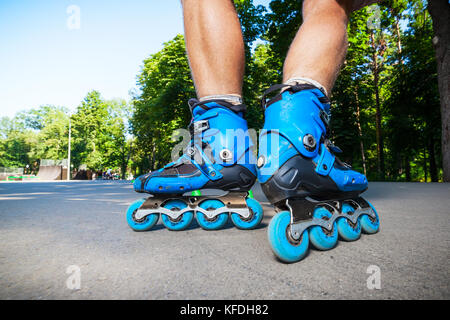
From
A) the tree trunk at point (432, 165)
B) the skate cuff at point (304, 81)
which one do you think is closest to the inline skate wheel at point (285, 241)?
the skate cuff at point (304, 81)

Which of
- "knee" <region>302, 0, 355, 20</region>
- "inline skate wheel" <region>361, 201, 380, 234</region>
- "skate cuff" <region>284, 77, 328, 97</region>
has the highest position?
"knee" <region>302, 0, 355, 20</region>

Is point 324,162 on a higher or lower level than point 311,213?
higher

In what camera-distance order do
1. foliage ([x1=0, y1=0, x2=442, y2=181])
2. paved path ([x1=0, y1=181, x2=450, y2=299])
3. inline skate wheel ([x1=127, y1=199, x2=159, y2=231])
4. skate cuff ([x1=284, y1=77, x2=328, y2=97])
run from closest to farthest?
1. paved path ([x1=0, y1=181, x2=450, y2=299])
2. skate cuff ([x1=284, y1=77, x2=328, y2=97])
3. inline skate wheel ([x1=127, y1=199, x2=159, y2=231])
4. foliage ([x1=0, y1=0, x2=442, y2=181])

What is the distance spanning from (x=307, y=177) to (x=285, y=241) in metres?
0.23

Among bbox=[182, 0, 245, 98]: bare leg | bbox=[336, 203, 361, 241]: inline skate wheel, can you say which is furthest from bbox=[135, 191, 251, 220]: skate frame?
bbox=[182, 0, 245, 98]: bare leg

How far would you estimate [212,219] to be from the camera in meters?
0.98

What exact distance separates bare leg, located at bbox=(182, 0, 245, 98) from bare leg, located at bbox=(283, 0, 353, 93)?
0.25 meters

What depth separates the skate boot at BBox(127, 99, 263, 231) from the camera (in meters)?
0.97

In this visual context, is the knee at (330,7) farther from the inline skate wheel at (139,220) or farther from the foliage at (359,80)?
the foliage at (359,80)

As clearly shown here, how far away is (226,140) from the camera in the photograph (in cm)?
100

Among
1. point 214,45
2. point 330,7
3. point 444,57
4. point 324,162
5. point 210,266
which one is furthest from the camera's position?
point 444,57

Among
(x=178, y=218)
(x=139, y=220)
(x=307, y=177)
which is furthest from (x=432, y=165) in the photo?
(x=139, y=220)

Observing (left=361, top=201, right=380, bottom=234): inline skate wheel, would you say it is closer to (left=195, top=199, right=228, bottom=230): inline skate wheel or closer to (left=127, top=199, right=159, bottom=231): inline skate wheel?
(left=195, top=199, right=228, bottom=230): inline skate wheel

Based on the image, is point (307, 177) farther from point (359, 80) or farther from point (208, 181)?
point (359, 80)
